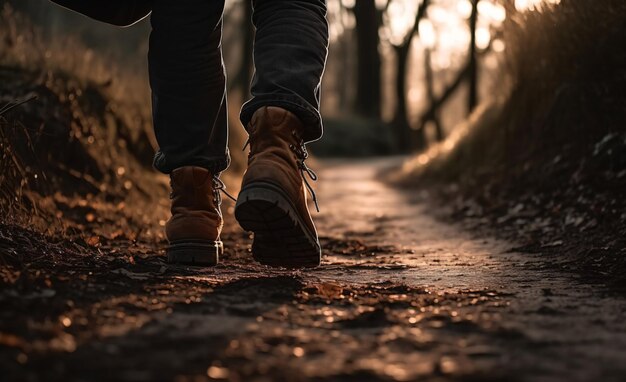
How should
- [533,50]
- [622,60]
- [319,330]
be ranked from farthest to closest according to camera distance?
[533,50] → [622,60] → [319,330]

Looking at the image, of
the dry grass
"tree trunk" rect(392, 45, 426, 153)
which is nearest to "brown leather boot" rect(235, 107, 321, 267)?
the dry grass

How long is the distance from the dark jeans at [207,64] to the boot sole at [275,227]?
0.86 feet

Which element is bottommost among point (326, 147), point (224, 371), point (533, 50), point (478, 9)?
point (224, 371)

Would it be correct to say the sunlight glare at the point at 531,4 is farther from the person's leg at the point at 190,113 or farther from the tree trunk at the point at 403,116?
the tree trunk at the point at 403,116

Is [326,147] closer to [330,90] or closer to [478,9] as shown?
[478,9]

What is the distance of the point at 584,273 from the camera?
193 centimetres

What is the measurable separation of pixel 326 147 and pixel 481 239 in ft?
53.1

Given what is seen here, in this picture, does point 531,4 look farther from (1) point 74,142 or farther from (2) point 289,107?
(2) point 289,107

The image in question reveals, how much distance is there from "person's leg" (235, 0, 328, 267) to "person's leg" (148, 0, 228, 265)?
0.13 meters

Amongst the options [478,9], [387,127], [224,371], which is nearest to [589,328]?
[224,371]

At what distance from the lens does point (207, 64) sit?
74.0 inches

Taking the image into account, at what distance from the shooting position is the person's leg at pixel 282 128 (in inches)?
66.5

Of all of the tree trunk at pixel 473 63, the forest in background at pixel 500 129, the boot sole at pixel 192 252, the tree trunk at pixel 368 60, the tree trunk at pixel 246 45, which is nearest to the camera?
the boot sole at pixel 192 252

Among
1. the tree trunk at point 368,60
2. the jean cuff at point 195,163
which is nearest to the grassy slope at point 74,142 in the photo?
the jean cuff at point 195,163
